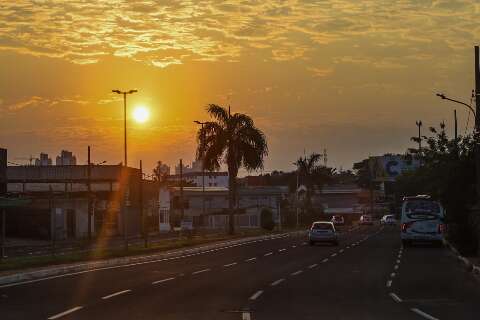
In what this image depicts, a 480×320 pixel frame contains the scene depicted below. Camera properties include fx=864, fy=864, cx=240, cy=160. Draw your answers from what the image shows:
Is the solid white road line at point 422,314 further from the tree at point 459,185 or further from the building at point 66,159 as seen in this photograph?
the building at point 66,159

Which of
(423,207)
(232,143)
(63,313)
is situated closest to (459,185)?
(423,207)

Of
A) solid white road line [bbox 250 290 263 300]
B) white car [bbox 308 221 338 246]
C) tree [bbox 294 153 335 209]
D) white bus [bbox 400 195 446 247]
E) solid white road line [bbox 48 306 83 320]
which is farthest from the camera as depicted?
tree [bbox 294 153 335 209]

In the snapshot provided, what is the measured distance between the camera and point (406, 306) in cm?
1872

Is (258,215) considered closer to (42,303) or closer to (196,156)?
(196,156)

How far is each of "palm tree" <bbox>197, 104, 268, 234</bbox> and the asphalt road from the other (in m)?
30.8

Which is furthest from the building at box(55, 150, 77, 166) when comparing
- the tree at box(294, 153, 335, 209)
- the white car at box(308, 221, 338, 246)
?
the white car at box(308, 221, 338, 246)

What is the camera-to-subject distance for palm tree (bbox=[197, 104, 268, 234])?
220 ft

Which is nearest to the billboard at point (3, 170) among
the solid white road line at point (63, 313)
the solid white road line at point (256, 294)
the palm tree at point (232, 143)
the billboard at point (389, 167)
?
the palm tree at point (232, 143)

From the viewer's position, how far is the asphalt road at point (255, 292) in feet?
56.3

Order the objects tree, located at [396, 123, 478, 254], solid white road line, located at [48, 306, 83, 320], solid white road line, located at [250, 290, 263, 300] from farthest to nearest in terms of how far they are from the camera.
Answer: tree, located at [396, 123, 478, 254] → solid white road line, located at [250, 290, 263, 300] → solid white road line, located at [48, 306, 83, 320]

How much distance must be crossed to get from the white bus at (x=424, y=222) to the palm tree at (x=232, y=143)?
54.3 ft

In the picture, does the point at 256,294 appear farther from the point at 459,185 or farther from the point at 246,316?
the point at 459,185

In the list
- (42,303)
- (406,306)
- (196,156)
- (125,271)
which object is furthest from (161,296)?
(196,156)

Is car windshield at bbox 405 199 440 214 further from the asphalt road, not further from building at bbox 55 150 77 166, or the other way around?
building at bbox 55 150 77 166
